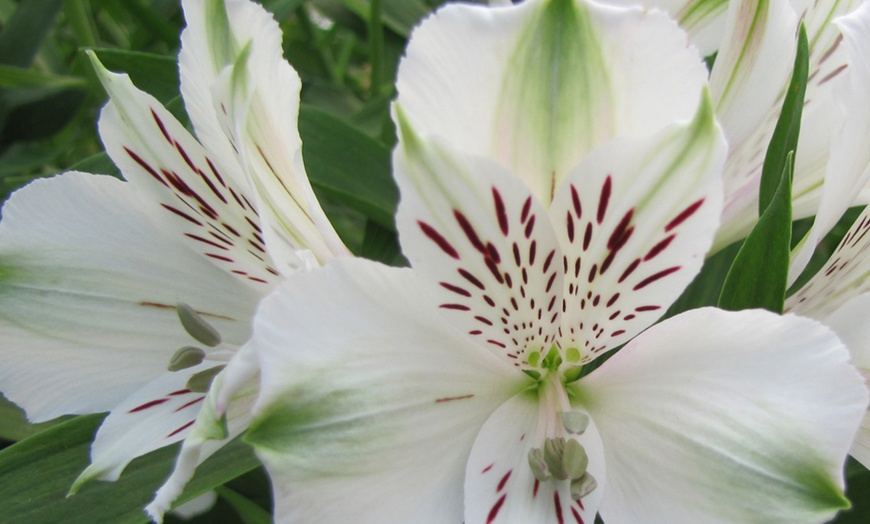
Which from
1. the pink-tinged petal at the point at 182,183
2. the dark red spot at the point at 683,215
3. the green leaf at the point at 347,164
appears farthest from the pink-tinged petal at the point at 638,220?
the green leaf at the point at 347,164

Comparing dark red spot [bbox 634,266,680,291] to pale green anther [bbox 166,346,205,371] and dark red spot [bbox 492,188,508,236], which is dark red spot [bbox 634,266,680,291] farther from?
pale green anther [bbox 166,346,205,371]

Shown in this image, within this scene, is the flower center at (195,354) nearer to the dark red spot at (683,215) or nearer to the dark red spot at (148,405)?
the dark red spot at (148,405)

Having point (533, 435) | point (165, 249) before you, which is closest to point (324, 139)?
point (165, 249)

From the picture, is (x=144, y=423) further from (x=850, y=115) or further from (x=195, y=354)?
(x=850, y=115)

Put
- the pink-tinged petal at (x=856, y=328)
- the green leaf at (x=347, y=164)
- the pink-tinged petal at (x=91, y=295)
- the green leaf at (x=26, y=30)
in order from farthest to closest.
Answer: the green leaf at (x=26, y=30), the green leaf at (x=347, y=164), the pink-tinged petal at (x=91, y=295), the pink-tinged petal at (x=856, y=328)

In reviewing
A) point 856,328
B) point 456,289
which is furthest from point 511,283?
point 856,328

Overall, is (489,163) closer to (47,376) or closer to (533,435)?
(533,435)

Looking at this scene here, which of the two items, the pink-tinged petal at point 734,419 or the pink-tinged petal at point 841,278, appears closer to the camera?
the pink-tinged petal at point 734,419
